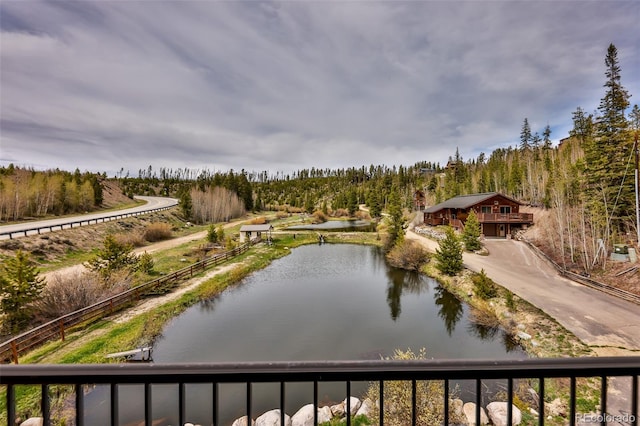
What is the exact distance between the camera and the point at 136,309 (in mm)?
15625

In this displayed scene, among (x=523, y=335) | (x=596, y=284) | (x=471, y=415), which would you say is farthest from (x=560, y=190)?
(x=471, y=415)

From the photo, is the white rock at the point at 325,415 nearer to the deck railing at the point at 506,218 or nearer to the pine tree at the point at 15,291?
the pine tree at the point at 15,291

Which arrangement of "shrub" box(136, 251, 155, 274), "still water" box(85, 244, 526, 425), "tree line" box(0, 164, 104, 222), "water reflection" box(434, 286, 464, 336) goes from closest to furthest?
"still water" box(85, 244, 526, 425)
"water reflection" box(434, 286, 464, 336)
"shrub" box(136, 251, 155, 274)
"tree line" box(0, 164, 104, 222)

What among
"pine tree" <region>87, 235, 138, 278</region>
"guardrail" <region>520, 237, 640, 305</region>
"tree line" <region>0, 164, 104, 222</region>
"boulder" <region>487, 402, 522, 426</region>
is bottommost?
"boulder" <region>487, 402, 522, 426</region>

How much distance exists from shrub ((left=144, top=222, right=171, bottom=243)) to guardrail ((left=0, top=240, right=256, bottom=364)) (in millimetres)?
14711

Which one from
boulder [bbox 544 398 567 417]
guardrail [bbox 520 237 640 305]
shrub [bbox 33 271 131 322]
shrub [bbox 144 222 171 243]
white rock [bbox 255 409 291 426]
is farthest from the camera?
shrub [bbox 144 222 171 243]

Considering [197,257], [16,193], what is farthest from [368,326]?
[16,193]

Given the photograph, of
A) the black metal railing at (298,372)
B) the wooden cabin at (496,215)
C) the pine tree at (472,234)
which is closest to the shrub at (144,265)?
the black metal railing at (298,372)

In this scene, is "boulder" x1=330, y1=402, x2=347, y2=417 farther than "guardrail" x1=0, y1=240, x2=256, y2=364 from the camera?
No

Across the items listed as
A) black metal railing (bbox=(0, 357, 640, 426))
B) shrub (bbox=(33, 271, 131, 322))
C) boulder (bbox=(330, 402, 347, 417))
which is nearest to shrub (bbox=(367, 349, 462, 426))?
boulder (bbox=(330, 402, 347, 417))

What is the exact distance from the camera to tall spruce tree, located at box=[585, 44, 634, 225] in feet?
67.3

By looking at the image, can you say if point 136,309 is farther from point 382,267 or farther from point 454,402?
point 382,267

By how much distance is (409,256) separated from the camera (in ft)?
85.4

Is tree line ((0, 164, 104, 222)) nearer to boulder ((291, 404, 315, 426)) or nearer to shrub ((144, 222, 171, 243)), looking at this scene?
shrub ((144, 222, 171, 243))
